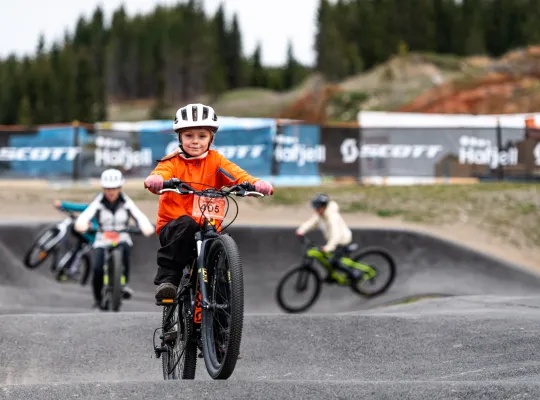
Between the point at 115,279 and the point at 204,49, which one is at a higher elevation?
the point at 204,49

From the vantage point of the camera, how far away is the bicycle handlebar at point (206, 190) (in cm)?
630

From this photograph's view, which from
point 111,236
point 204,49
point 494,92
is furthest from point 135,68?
point 111,236

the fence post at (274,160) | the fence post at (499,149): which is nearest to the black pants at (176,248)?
the fence post at (274,160)

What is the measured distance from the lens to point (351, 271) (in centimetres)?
1527

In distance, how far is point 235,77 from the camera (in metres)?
158

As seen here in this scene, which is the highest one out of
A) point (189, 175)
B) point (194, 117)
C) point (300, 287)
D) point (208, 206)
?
point (194, 117)

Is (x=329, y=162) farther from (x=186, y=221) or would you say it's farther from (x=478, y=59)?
(x=478, y=59)

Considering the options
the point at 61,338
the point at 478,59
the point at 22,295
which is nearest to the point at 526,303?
the point at 61,338

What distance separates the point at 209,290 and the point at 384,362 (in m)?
1.87

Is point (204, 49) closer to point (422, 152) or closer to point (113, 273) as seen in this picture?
point (422, 152)

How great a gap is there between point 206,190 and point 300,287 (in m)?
8.41

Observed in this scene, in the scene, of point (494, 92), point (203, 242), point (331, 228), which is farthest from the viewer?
point (494, 92)

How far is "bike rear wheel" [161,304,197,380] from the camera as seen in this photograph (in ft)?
21.2

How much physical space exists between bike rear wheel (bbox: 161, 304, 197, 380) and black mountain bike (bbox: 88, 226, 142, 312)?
5.11 metres
